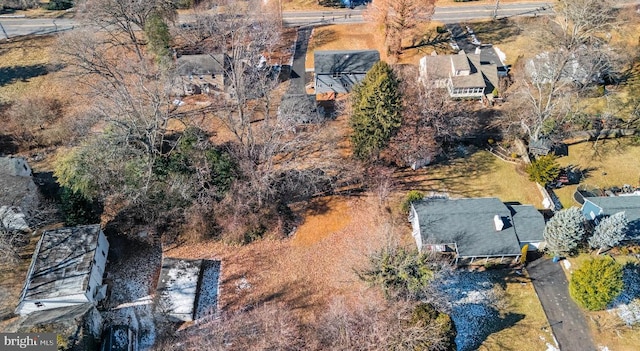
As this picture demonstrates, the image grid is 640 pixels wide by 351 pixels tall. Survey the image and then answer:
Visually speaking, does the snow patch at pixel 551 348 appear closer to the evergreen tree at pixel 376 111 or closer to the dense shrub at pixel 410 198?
the dense shrub at pixel 410 198

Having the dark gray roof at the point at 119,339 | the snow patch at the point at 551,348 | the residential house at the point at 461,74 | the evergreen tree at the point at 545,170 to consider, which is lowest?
the snow patch at the point at 551,348

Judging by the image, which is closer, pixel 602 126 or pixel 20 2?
pixel 602 126

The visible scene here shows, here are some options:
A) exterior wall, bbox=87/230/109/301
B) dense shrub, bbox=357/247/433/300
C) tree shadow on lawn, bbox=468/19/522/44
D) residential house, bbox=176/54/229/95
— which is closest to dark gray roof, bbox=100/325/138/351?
exterior wall, bbox=87/230/109/301

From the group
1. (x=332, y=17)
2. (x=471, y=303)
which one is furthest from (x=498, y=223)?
(x=332, y=17)

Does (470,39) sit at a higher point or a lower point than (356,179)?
higher

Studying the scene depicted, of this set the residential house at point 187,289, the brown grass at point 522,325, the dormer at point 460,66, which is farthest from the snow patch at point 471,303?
the dormer at point 460,66

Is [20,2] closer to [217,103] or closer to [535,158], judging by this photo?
[217,103]

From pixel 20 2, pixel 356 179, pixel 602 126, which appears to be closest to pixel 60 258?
pixel 356 179
